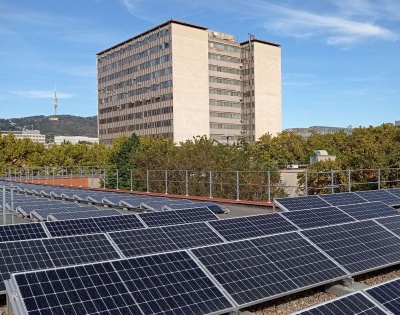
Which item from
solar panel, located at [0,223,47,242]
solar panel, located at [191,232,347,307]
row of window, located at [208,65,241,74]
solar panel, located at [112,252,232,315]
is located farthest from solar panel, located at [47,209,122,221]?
row of window, located at [208,65,241,74]

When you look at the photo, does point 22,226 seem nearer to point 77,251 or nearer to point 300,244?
point 77,251

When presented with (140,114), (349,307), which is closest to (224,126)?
(140,114)

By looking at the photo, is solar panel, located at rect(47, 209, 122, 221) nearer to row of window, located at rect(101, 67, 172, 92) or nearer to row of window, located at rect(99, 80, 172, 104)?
row of window, located at rect(99, 80, 172, 104)

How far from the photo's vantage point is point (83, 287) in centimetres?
625

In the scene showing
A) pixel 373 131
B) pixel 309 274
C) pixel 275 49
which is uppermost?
pixel 275 49

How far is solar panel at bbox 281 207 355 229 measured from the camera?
1258 centimetres

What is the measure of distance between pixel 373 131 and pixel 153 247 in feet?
242

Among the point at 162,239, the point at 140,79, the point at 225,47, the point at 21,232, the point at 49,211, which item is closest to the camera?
the point at 162,239

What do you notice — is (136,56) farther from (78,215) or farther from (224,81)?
(78,215)

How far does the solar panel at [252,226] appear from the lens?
11.2 metres

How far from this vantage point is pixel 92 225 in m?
13.3

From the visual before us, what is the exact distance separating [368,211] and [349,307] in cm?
968

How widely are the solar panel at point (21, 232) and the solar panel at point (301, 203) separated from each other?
871 cm

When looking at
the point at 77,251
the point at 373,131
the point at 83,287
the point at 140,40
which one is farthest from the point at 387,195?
the point at 140,40
